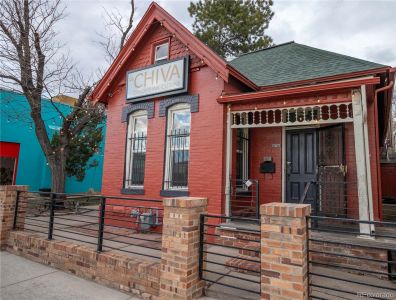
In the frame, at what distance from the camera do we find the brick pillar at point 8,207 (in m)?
5.63

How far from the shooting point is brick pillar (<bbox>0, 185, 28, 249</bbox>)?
18.5ft

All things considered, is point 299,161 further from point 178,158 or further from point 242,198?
point 178,158

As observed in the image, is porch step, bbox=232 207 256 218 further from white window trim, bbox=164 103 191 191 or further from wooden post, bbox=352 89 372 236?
wooden post, bbox=352 89 372 236

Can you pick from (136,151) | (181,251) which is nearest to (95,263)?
(181,251)

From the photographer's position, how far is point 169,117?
24.0ft

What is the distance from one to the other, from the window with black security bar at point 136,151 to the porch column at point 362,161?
5.25m

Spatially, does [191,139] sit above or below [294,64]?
below

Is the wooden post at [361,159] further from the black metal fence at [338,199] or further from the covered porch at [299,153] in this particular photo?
the black metal fence at [338,199]

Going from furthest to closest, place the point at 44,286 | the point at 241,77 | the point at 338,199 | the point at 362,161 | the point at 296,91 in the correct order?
the point at 241,77, the point at 338,199, the point at 296,91, the point at 362,161, the point at 44,286

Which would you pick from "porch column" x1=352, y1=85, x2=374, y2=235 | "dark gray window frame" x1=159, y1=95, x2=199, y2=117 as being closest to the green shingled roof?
"porch column" x1=352, y1=85, x2=374, y2=235

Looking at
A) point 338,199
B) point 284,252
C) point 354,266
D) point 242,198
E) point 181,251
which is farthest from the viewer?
point 242,198

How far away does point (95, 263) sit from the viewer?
167 inches

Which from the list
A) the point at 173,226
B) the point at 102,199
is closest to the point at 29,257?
the point at 102,199

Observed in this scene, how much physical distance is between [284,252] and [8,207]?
5727 millimetres
